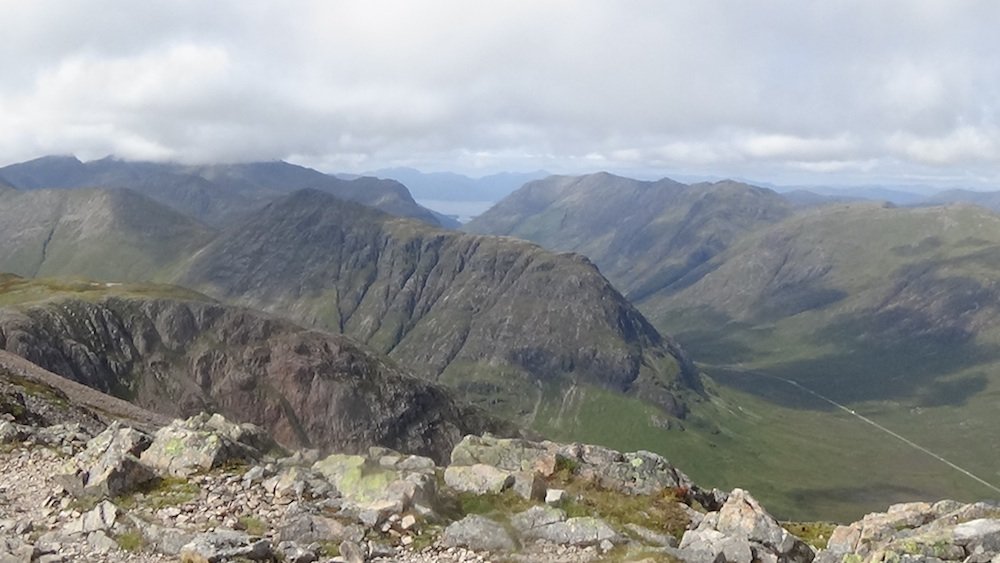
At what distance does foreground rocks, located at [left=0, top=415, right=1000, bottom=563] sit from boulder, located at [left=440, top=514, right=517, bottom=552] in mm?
49

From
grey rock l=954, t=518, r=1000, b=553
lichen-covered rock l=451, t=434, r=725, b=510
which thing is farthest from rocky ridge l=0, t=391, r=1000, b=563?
lichen-covered rock l=451, t=434, r=725, b=510

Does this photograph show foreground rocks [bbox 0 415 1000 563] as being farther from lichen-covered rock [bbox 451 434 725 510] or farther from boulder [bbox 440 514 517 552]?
lichen-covered rock [bbox 451 434 725 510]

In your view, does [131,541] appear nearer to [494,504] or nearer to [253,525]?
[253,525]

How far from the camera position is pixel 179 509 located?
2638 centimetres

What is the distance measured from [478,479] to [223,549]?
11.5m

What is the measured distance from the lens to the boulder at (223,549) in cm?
2211

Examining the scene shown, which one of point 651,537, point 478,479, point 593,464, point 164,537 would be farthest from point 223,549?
point 593,464

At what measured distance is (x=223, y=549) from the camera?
2253cm

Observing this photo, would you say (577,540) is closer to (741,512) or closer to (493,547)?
(493,547)

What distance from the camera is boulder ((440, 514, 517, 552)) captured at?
996 inches

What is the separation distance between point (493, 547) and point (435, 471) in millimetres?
8624

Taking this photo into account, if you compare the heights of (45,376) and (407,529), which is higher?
(407,529)

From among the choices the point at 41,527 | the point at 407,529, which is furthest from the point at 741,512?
the point at 41,527

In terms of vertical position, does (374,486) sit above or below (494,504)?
above
